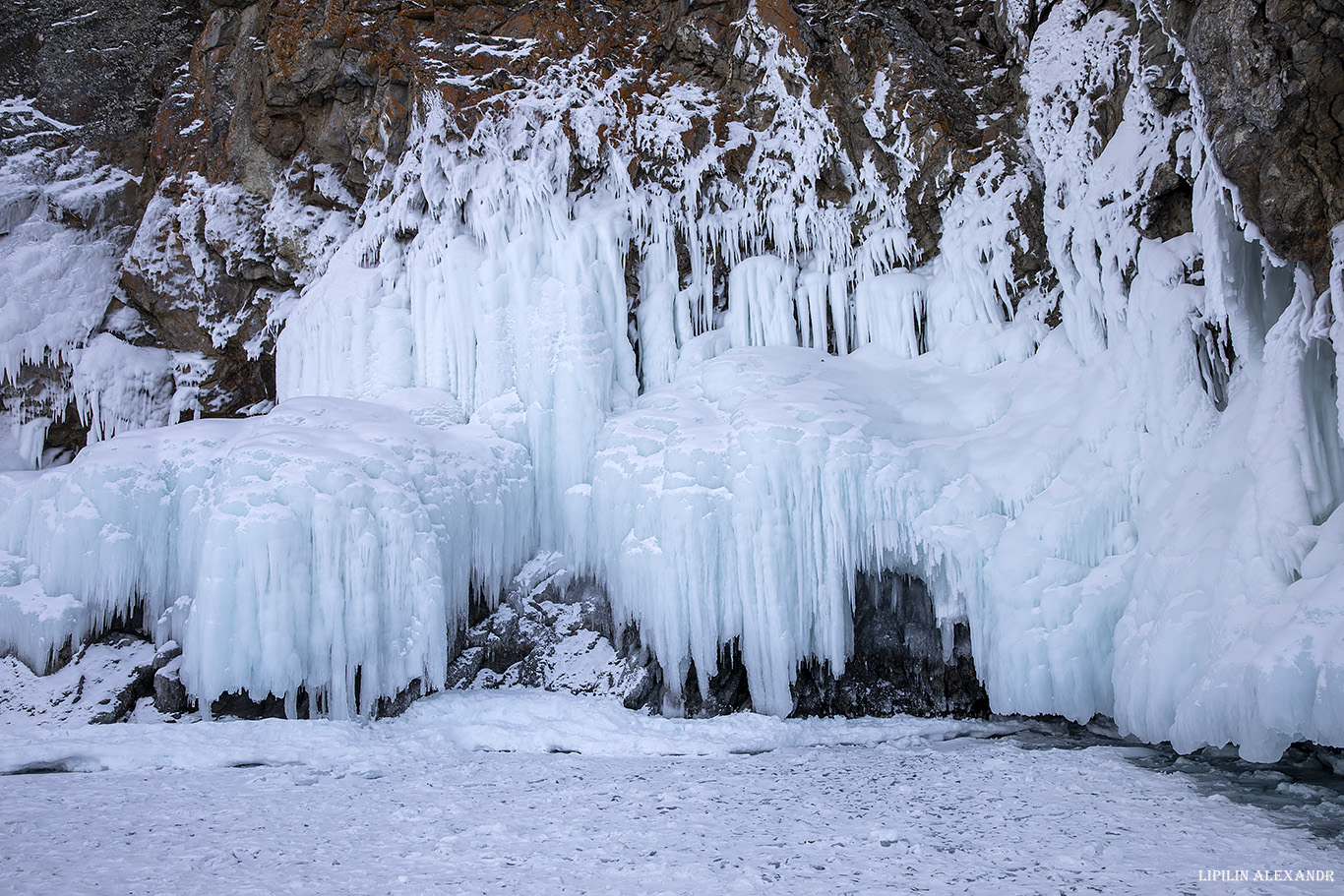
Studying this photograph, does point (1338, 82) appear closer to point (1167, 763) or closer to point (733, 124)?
point (1167, 763)

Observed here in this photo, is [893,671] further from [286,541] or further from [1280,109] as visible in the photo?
[286,541]

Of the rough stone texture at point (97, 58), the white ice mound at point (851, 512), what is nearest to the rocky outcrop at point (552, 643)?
the white ice mound at point (851, 512)

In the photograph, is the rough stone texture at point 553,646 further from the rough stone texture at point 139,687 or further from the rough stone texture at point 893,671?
the rough stone texture at point 139,687

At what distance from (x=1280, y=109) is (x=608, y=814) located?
6.51 metres

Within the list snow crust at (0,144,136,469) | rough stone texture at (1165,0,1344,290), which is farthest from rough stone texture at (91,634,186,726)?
rough stone texture at (1165,0,1344,290)

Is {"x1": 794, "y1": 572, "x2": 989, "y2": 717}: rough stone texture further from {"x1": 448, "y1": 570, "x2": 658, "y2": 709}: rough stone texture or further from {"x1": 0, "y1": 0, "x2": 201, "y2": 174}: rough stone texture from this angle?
{"x1": 0, "y1": 0, "x2": 201, "y2": 174}: rough stone texture

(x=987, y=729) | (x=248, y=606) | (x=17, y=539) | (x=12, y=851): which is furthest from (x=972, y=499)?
(x=17, y=539)

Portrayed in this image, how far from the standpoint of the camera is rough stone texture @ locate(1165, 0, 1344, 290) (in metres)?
5.62

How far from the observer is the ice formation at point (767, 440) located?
22.1 ft

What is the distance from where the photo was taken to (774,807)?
594cm

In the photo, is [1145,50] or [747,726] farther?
[747,726]

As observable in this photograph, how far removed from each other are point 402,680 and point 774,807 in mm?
4659

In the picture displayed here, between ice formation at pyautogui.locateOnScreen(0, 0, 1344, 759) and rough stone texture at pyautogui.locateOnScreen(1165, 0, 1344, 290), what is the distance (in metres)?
0.28

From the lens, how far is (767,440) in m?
9.55
